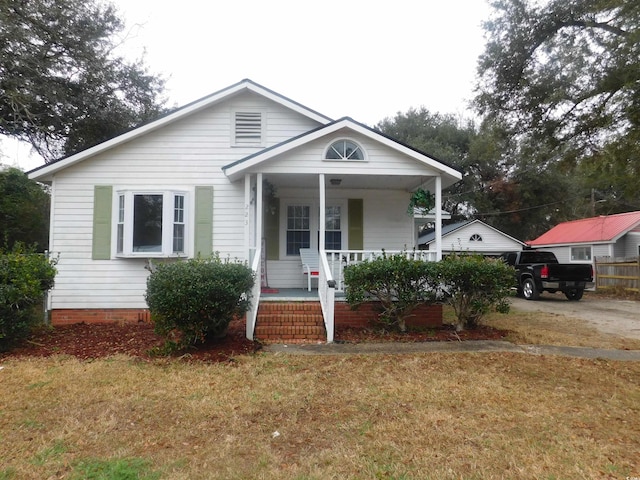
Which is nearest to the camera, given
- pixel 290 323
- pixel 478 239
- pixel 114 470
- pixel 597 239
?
pixel 114 470

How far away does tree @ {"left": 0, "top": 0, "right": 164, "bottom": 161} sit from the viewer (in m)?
11.8

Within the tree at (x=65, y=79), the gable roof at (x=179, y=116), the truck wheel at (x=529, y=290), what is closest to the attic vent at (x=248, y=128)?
the gable roof at (x=179, y=116)

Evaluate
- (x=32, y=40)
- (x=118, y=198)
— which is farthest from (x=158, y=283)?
(x=32, y=40)

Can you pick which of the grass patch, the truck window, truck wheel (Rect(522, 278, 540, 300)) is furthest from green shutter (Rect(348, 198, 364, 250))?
the truck window

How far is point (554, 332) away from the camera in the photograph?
8211mm

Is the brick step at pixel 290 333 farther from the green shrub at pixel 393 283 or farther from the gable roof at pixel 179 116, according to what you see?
the gable roof at pixel 179 116

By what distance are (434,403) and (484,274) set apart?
3.52m

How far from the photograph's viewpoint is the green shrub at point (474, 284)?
722 centimetres

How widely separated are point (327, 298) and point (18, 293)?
497 centimetres

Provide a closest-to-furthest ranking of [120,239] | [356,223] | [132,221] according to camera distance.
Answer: [132,221], [120,239], [356,223]

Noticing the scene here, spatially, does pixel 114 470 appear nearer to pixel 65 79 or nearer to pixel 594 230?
pixel 65 79

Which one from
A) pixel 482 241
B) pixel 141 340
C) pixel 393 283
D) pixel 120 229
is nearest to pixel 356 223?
pixel 393 283

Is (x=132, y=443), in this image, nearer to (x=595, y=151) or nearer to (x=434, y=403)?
(x=434, y=403)

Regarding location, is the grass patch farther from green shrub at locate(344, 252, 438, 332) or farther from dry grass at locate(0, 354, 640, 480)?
green shrub at locate(344, 252, 438, 332)
